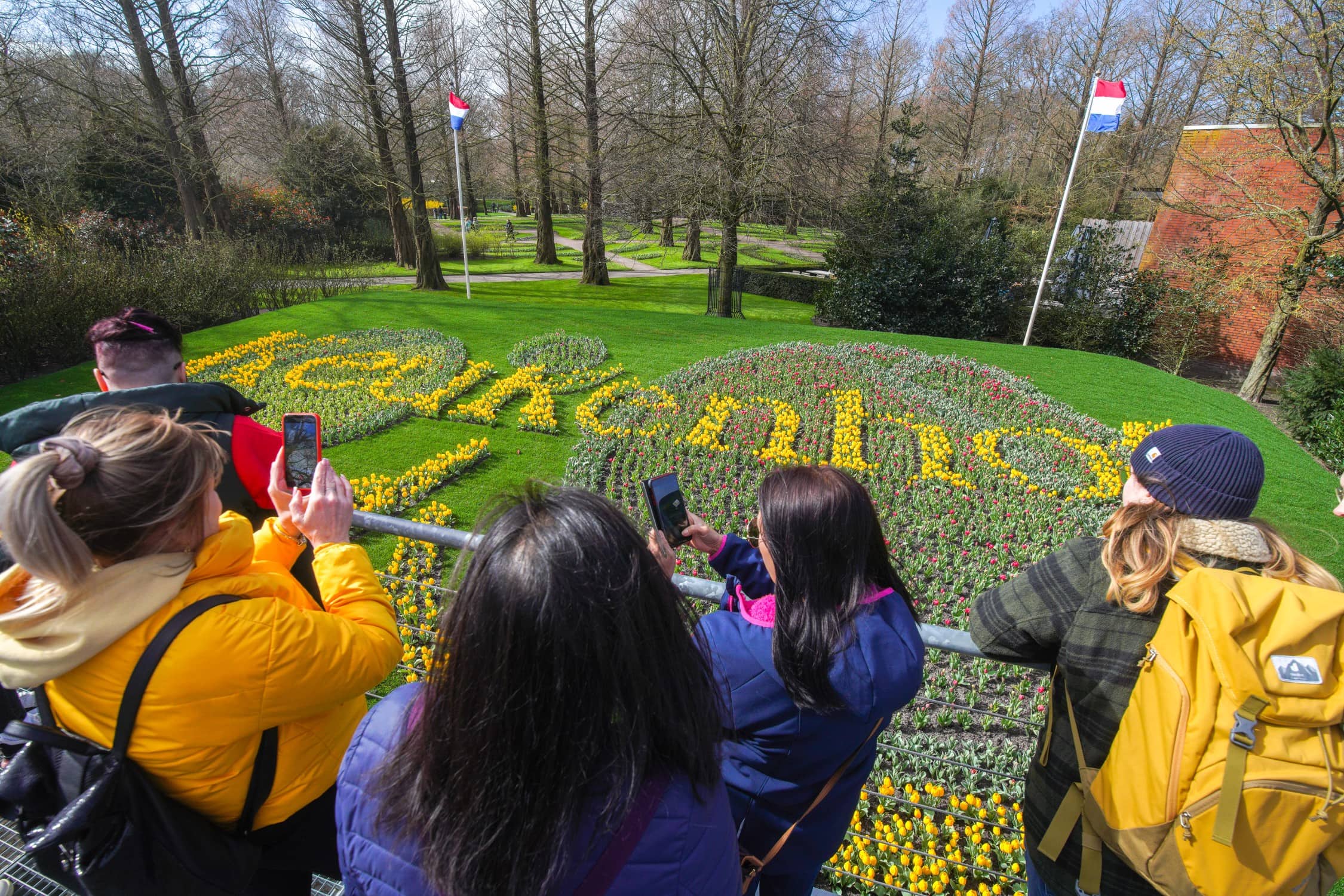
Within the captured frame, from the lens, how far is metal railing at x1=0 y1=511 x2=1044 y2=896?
6.76 feet

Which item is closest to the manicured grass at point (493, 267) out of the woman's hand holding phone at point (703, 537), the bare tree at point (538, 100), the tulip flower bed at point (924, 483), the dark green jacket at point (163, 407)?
the bare tree at point (538, 100)

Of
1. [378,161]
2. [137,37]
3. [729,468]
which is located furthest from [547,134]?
[729,468]

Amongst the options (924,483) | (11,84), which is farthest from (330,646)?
(11,84)

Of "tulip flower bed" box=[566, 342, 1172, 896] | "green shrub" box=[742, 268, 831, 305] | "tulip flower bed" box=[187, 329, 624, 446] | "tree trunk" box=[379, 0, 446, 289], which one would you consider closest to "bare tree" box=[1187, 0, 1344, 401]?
"tulip flower bed" box=[566, 342, 1172, 896]

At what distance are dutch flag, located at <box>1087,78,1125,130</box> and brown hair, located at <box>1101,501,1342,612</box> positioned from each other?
42.4 ft

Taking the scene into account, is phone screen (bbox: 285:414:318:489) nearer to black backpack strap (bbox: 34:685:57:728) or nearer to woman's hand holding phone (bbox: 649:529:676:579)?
black backpack strap (bbox: 34:685:57:728)

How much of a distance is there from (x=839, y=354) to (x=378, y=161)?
1504 cm

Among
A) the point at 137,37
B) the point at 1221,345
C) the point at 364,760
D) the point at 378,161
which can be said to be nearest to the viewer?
the point at 364,760

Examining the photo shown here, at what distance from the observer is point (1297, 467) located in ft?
25.6

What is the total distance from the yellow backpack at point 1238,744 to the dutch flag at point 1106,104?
1329 cm

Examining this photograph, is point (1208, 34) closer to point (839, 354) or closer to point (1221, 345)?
point (1221, 345)

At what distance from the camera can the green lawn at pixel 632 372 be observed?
6809mm

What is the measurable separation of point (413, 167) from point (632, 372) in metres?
12.2

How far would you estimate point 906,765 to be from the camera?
3713mm
